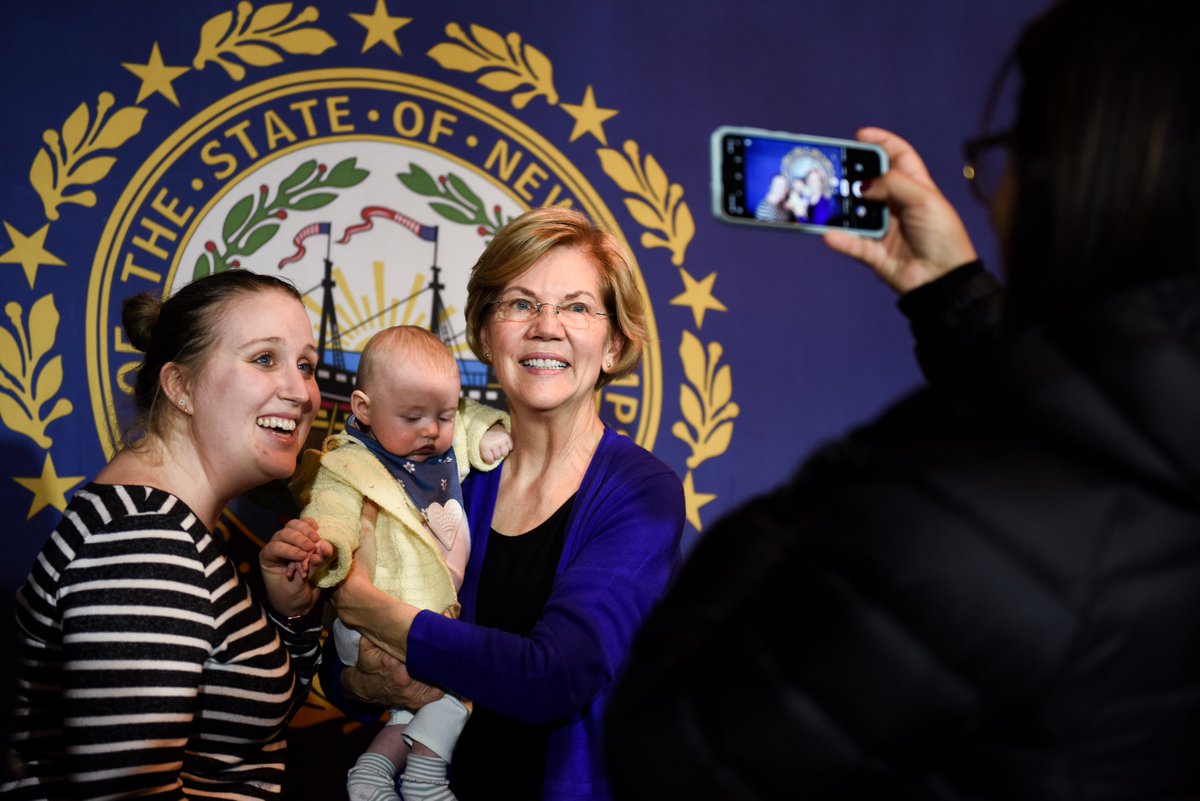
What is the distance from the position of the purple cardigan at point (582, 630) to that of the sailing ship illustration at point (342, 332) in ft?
2.74

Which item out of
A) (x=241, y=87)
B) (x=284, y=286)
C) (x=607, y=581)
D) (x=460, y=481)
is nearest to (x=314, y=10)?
(x=241, y=87)

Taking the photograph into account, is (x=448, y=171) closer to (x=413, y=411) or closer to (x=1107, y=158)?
(x=413, y=411)

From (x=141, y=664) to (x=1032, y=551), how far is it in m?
1.21

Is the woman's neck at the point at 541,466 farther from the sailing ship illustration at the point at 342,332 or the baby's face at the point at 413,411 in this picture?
the sailing ship illustration at the point at 342,332

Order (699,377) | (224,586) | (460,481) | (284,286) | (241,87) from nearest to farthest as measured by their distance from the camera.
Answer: (224,586) < (284,286) < (460,481) < (241,87) < (699,377)

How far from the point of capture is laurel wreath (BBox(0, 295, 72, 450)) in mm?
2391

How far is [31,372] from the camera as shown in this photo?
94.8 inches

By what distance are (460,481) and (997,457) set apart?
1515 mm

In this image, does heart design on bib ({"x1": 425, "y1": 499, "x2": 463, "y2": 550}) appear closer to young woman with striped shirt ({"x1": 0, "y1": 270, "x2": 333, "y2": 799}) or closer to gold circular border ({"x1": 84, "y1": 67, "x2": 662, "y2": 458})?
young woman with striped shirt ({"x1": 0, "y1": 270, "x2": 333, "y2": 799})

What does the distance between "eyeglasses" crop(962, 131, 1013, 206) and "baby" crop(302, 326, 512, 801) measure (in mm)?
1281

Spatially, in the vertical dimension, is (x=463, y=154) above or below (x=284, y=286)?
above

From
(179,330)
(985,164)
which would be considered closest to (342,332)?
(179,330)

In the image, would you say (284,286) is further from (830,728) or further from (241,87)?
(830,728)

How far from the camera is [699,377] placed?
2.92 m
